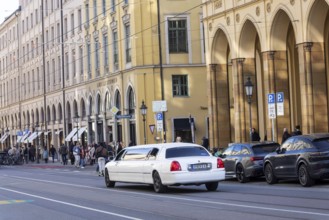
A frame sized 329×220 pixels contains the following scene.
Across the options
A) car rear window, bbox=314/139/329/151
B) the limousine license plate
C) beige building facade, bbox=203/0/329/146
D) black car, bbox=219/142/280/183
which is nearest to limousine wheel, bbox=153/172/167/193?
the limousine license plate

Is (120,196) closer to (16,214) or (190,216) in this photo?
(16,214)

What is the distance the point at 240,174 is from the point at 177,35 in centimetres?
2906

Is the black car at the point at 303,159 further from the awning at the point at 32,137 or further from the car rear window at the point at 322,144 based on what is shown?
the awning at the point at 32,137

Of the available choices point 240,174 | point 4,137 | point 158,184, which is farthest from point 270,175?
point 4,137

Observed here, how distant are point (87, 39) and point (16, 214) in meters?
49.1

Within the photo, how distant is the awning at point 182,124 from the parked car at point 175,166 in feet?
99.3

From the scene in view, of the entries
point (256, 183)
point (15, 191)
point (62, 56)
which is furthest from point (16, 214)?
point (62, 56)

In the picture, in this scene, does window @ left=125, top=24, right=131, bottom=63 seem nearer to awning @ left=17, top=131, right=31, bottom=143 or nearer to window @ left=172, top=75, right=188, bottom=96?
window @ left=172, top=75, right=188, bottom=96

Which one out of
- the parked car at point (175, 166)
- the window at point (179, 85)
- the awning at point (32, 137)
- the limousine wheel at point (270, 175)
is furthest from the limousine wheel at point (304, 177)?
the awning at point (32, 137)

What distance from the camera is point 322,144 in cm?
2219

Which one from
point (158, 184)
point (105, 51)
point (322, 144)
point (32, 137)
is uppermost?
point (105, 51)

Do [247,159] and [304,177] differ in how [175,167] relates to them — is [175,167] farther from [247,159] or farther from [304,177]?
[247,159]

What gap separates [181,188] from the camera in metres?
25.1

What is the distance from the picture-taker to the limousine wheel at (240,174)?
2684 centimetres
